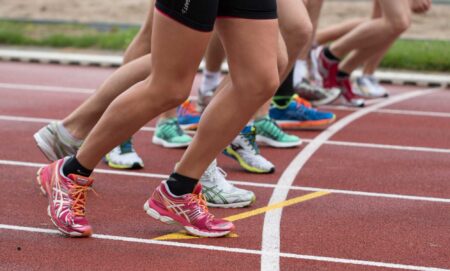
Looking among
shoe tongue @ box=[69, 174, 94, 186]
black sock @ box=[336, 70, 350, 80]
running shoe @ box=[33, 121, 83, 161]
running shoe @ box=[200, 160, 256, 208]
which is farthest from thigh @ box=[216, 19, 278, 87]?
black sock @ box=[336, 70, 350, 80]

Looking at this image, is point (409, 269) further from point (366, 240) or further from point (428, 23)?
point (428, 23)

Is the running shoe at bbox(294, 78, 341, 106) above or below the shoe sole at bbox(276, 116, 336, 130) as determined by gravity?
below

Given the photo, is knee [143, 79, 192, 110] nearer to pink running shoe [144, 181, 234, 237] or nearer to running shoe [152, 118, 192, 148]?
pink running shoe [144, 181, 234, 237]

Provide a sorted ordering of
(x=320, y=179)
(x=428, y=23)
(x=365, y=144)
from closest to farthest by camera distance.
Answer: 1. (x=320, y=179)
2. (x=365, y=144)
3. (x=428, y=23)

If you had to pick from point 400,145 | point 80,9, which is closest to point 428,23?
point 80,9

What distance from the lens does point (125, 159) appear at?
686cm

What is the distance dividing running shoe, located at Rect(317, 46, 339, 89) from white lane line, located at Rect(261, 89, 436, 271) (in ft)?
1.31

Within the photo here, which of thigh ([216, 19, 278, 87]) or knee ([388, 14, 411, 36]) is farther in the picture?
knee ([388, 14, 411, 36])

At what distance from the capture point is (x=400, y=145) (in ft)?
26.9

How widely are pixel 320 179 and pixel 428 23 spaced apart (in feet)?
38.4

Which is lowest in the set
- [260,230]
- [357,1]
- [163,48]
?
[357,1]

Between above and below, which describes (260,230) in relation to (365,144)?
above

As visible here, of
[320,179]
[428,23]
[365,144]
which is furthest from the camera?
[428,23]

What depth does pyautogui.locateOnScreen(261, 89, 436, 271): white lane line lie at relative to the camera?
16.0ft
